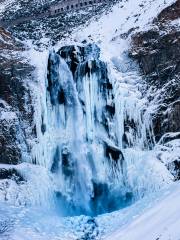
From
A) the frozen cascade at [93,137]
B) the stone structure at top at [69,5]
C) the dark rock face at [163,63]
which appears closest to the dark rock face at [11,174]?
the frozen cascade at [93,137]

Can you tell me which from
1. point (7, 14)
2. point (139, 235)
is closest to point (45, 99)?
point (139, 235)

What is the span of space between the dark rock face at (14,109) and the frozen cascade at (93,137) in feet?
2.07

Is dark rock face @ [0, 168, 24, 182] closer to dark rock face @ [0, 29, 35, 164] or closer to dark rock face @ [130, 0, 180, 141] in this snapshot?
dark rock face @ [0, 29, 35, 164]

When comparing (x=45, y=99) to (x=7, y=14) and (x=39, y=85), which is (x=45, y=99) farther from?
(x=7, y=14)

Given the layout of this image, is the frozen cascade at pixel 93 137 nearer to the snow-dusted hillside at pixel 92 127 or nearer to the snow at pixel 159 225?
the snow-dusted hillside at pixel 92 127

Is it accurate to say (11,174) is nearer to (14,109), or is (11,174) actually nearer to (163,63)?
(14,109)

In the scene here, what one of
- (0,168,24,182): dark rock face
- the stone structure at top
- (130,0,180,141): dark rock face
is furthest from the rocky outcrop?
the stone structure at top

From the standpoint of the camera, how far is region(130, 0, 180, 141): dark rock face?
78.5ft

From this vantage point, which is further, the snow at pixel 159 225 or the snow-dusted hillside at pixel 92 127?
the snow-dusted hillside at pixel 92 127

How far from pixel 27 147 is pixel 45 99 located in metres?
2.48

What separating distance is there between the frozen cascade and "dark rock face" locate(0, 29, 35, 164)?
0.63 m

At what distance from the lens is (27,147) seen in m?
23.3

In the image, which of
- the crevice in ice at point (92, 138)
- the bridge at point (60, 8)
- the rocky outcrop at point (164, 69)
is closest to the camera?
the crevice in ice at point (92, 138)

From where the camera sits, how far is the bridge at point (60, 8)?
41.3 metres
